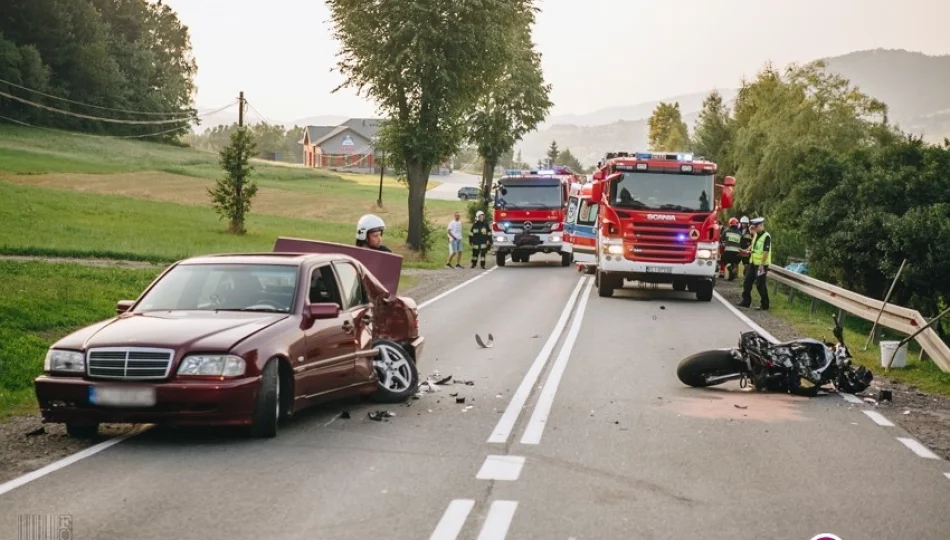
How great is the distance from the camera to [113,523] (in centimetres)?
608

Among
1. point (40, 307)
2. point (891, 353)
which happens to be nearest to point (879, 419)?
point (891, 353)

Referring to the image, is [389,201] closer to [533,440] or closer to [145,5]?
[145,5]

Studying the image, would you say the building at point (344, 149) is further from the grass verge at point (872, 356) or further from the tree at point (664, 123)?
the grass verge at point (872, 356)

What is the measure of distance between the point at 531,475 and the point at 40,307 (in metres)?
11.0

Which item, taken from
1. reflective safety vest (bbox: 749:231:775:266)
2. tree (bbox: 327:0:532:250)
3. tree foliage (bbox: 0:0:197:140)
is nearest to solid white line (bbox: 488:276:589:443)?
reflective safety vest (bbox: 749:231:775:266)

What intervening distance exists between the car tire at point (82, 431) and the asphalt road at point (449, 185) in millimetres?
105467

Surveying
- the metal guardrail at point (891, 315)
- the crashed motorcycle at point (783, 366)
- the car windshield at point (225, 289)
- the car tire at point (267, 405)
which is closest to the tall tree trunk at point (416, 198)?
the metal guardrail at point (891, 315)

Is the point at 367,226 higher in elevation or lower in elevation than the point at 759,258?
higher

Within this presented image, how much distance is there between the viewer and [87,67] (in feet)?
320

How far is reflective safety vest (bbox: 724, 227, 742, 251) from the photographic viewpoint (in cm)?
2888

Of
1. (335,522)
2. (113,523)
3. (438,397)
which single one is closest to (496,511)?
(335,522)

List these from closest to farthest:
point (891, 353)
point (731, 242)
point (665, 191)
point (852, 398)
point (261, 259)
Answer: point (261, 259), point (852, 398), point (891, 353), point (665, 191), point (731, 242)

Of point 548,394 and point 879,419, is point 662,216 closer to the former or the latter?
point 548,394

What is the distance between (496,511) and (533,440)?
2.43 meters
